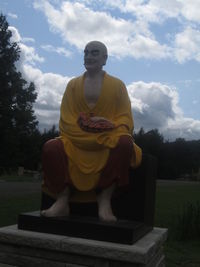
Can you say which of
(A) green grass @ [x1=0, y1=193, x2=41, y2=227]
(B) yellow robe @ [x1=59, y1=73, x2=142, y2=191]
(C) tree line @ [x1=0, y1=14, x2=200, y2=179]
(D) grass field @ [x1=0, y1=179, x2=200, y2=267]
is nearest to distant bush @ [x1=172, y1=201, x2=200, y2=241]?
(D) grass field @ [x1=0, y1=179, x2=200, y2=267]

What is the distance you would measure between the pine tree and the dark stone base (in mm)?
6627

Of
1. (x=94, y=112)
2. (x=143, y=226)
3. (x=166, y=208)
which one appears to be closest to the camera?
(x=143, y=226)

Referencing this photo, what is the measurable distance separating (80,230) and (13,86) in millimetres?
7946

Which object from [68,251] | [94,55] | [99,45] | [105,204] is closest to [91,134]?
[105,204]

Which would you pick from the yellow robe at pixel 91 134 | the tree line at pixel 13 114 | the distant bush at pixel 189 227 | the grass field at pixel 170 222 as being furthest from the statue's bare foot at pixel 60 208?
the tree line at pixel 13 114

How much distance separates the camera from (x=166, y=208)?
48.1 feet

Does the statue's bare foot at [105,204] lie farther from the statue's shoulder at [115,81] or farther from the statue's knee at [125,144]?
the statue's shoulder at [115,81]

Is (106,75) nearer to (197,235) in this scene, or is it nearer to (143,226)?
(143,226)

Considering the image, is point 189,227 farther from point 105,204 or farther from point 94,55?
point 94,55

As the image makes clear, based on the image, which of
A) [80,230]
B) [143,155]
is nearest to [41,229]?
[80,230]

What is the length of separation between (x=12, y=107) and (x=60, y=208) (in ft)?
23.4

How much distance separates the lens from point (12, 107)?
40.2 ft

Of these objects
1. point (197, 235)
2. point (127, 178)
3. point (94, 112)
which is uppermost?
point (94, 112)

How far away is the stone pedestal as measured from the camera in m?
4.64
